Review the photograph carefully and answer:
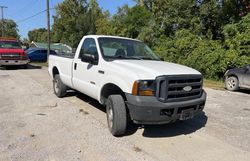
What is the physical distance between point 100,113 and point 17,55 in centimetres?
1291

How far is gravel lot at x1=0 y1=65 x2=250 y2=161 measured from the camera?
4262 millimetres

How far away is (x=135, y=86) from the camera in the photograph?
453cm

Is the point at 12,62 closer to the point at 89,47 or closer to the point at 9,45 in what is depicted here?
the point at 9,45

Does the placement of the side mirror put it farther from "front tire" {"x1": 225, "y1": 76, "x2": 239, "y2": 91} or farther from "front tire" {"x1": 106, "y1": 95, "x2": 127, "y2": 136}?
"front tire" {"x1": 225, "y1": 76, "x2": 239, "y2": 91}

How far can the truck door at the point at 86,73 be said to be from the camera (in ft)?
19.3

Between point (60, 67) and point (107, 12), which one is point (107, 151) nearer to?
point (60, 67)

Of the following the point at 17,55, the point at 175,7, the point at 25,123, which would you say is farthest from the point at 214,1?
the point at 25,123

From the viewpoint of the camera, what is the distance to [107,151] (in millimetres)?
4387

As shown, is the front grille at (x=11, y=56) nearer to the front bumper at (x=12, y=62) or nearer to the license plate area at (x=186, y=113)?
the front bumper at (x=12, y=62)

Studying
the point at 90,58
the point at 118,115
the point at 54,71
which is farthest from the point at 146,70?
the point at 54,71

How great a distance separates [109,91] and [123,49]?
119cm

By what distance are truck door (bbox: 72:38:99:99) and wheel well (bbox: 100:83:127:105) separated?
9.9 inches

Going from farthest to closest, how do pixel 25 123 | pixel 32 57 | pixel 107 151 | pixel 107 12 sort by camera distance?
pixel 107 12
pixel 32 57
pixel 25 123
pixel 107 151

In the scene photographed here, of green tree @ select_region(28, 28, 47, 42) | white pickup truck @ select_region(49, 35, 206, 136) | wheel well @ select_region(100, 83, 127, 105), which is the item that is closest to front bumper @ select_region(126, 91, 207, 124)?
white pickup truck @ select_region(49, 35, 206, 136)
